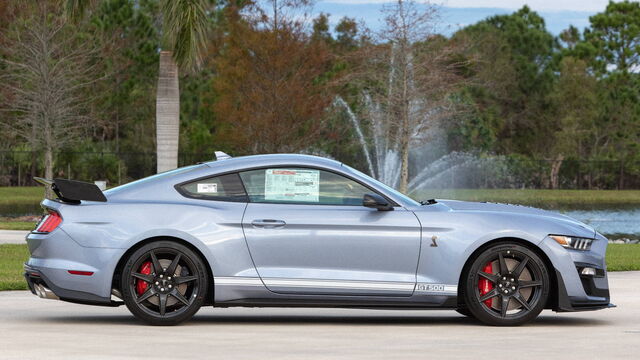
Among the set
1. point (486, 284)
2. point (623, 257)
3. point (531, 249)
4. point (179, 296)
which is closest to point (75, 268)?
point (179, 296)

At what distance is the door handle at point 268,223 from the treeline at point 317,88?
1555 centimetres

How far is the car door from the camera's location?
964 cm

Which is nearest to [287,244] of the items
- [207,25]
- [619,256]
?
[619,256]

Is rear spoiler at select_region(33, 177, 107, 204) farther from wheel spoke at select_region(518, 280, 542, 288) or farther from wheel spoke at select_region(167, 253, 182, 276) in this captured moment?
wheel spoke at select_region(518, 280, 542, 288)

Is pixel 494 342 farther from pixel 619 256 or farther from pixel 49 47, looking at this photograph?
pixel 49 47

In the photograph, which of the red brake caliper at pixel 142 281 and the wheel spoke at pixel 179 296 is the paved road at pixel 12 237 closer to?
the red brake caliper at pixel 142 281

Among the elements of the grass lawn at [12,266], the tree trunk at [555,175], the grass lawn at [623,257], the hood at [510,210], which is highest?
the tree trunk at [555,175]

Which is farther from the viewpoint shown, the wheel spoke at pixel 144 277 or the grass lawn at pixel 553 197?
the grass lawn at pixel 553 197

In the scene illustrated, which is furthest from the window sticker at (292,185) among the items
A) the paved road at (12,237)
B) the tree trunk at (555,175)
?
the tree trunk at (555,175)

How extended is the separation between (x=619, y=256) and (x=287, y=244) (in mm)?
10531

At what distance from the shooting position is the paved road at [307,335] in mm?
8219

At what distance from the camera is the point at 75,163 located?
49.3 metres

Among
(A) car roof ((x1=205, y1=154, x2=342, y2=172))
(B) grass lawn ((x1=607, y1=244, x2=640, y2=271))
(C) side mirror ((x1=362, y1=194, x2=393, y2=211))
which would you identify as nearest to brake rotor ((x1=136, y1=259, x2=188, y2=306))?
(A) car roof ((x1=205, y1=154, x2=342, y2=172))

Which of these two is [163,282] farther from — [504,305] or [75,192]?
[504,305]
